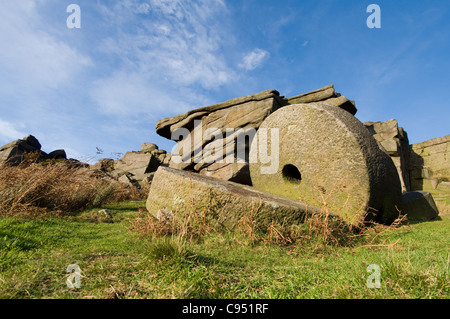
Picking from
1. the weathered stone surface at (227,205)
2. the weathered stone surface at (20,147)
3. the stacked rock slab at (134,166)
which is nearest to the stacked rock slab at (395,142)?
the weathered stone surface at (227,205)

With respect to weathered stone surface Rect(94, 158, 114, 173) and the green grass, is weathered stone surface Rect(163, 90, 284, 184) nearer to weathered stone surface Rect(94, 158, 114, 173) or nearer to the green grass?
the green grass

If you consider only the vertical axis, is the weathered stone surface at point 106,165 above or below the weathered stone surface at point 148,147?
below

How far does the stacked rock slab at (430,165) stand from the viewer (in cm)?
1148

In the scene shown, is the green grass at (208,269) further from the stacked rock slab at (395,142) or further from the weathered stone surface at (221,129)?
the stacked rock slab at (395,142)

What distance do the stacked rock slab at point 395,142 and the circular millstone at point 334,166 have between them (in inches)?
241

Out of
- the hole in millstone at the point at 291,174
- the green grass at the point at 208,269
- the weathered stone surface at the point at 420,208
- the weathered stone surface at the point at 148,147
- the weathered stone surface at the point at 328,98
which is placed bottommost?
the green grass at the point at 208,269

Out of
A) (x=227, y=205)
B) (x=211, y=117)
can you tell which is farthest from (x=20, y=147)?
(x=227, y=205)

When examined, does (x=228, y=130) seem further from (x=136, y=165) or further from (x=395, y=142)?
(x=395, y=142)

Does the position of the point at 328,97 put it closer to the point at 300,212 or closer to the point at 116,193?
the point at 300,212

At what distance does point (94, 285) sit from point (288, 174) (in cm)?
430

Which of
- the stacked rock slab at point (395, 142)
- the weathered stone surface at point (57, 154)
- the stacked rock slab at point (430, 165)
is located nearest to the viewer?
the stacked rock slab at point (395, 142)

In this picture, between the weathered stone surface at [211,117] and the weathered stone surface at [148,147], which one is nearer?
the weathered stone surface at [211,117]

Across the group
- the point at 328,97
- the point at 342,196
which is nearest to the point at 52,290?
the point at 342,196
